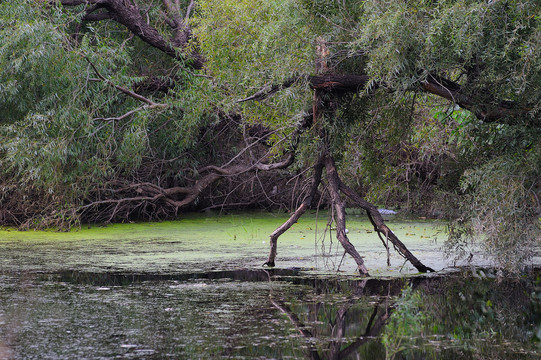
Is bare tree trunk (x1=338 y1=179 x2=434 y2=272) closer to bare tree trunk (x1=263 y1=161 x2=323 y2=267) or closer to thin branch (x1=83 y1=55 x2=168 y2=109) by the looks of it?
bare tree trunk (x1=263 y1=161 x2=323 y2=267)

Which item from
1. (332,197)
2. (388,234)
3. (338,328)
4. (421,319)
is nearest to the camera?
(338,328)

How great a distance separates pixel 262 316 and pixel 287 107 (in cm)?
256

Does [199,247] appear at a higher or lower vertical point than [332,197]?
lower

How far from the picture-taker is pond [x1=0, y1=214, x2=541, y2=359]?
3.64m

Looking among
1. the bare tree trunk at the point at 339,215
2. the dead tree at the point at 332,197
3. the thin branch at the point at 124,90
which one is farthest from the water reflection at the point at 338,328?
the thin branch at the point at 124,90

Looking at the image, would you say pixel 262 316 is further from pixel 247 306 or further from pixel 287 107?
pixel 287 107

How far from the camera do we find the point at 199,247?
7.98 meters

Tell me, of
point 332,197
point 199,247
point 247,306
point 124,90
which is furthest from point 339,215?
point 124,90

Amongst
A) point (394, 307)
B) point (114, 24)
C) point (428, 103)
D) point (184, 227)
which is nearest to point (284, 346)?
point (394, 307)

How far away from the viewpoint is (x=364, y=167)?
7.29 meters

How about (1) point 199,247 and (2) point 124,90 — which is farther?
(2) point 124,90

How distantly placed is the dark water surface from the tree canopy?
59 centimetres

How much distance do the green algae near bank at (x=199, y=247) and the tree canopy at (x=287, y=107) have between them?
19.6 inches

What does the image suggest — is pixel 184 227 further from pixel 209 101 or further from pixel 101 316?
pixel 101 316
